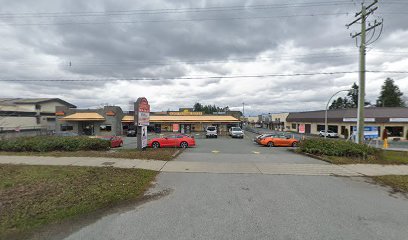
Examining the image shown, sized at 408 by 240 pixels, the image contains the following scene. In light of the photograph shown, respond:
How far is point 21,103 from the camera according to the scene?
52.0m

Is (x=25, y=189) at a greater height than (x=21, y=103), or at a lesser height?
lesser

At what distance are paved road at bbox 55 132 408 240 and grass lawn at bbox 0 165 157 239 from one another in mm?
776

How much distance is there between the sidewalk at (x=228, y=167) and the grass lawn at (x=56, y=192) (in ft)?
3.84

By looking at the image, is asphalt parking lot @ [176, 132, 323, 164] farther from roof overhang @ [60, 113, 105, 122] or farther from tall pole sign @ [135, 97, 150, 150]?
roof overhang @ [60, 113, 105, 122]

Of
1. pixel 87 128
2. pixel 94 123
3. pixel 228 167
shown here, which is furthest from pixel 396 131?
pixel 87 128

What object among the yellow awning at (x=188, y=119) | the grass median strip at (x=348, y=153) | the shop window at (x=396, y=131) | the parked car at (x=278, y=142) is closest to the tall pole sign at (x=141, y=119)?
the grass median strip at (x=348, y=153)

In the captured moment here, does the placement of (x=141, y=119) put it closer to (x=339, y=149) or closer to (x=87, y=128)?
(x=339, y=149)

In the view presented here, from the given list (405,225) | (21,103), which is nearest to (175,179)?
(405,225)

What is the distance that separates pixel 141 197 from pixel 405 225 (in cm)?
582

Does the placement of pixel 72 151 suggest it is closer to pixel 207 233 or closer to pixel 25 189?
pixel 25 189

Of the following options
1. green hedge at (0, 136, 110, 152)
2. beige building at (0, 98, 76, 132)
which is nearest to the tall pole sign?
green hedge at (0, 136, 110, 152)

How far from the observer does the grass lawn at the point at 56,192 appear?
4145 millimetres

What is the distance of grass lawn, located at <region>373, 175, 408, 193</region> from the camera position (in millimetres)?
6775

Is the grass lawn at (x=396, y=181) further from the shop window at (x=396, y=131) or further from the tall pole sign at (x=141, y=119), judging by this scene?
the shop window at (x=396, y=131)
